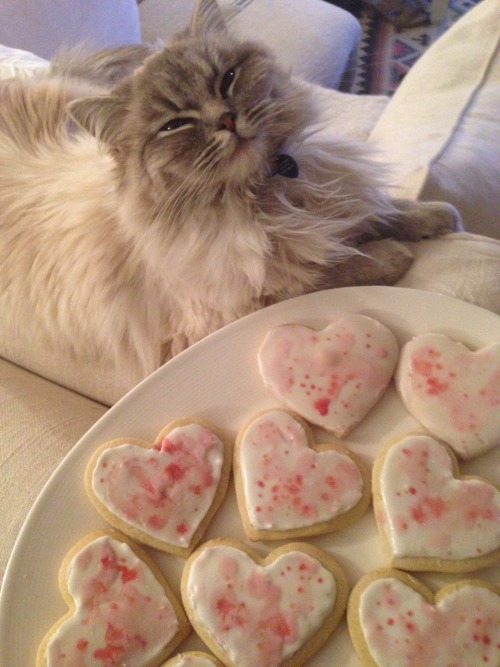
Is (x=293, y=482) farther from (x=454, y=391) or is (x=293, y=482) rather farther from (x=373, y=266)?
(x=373, y=266)

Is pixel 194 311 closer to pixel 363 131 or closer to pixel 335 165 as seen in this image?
pixel 335 165

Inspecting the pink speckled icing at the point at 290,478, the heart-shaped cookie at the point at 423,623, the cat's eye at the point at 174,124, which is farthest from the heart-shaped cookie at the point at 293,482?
the cat's eye at the point at 174,124

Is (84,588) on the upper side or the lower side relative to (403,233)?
lower

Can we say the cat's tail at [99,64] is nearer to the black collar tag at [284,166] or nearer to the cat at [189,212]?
the cat at [189,212]

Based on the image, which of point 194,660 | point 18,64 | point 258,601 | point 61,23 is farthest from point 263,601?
point 61,23

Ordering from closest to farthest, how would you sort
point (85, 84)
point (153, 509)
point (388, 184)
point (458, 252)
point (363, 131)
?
1. point (153, 509)
2. point (458, 252)
3. point (388, 184)
4. point (85, 84)
5. point (363, 131)

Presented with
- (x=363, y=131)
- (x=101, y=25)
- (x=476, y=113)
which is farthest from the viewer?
(x=101, y=25)

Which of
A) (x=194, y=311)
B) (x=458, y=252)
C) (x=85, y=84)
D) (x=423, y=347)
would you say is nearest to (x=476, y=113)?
(x=458, y=252)
